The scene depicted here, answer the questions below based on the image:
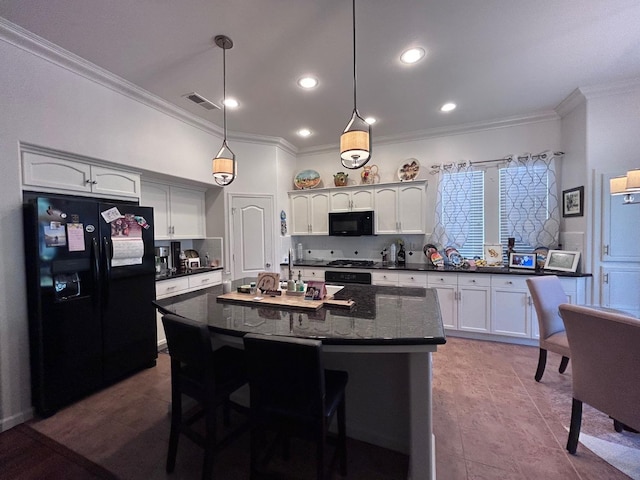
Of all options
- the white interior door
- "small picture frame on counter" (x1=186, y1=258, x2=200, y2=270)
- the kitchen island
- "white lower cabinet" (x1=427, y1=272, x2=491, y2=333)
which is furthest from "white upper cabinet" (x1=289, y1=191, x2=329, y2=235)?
the kitchen island

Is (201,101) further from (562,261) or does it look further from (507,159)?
(562,261)

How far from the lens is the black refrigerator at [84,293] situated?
2.09 m

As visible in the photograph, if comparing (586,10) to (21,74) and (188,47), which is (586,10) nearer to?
(188,47)

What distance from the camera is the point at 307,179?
4.73 meters

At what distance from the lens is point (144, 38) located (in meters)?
2.11

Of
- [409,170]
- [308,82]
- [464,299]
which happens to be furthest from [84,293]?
[409,170]

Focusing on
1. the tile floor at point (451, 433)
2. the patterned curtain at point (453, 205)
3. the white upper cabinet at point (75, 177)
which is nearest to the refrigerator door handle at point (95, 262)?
the white upper cabinet at point (75, 177)

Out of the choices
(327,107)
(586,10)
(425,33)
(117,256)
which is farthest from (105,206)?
(586,10)

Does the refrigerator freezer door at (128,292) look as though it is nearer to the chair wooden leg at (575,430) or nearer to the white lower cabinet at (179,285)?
the white lower cabinet at (179,285)

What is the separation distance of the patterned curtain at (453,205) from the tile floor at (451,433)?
1.81 m

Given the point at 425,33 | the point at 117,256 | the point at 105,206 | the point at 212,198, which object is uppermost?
the point at 425,33

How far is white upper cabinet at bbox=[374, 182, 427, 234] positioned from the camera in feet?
13.1

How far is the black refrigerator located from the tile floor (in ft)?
0.80

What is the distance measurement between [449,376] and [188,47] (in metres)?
3.73
